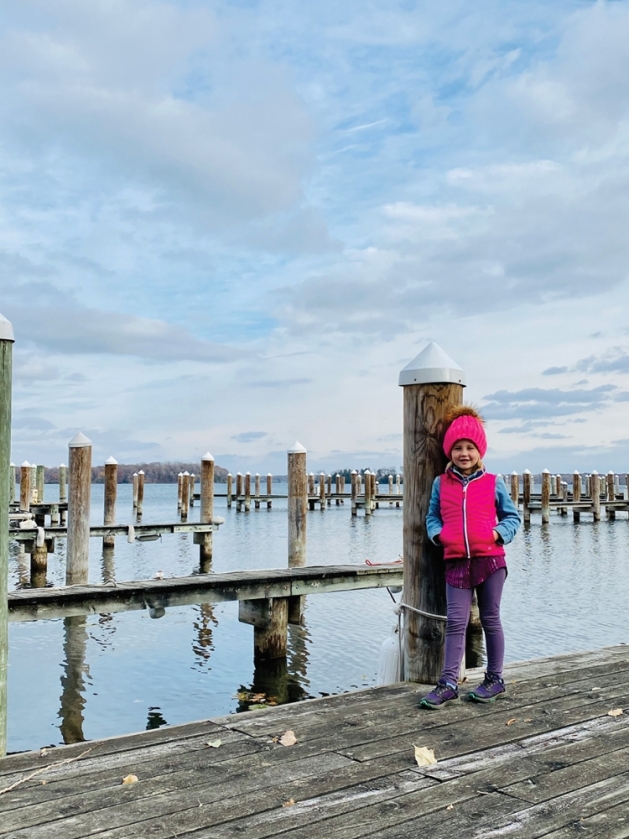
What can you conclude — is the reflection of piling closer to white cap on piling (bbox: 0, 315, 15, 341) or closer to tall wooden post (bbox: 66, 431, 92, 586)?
tall wooden post (bbox: 66, 431, 92, 586)

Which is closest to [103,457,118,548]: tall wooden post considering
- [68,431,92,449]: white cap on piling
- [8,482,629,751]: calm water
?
[8,482,629,751]: calm water

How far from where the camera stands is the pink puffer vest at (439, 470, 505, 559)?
4.66 m

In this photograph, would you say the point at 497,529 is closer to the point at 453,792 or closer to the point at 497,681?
the point at 497,681

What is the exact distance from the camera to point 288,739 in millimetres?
3783

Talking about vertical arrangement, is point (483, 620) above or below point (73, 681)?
above

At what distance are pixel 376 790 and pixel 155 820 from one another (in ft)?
2.95

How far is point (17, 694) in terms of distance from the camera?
9.07 m

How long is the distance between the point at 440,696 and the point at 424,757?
0.97 m

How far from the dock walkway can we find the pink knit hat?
157 centimetres

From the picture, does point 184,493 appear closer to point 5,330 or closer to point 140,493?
point 140,493

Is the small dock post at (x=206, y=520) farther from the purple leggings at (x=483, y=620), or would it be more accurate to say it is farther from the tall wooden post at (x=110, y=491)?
the purple leggings at (x=483, y=620)

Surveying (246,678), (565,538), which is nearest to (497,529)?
(246,678)

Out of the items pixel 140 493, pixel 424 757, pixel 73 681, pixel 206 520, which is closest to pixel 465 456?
pixel 424 757

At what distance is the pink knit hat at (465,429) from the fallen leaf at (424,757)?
6.35 ft
